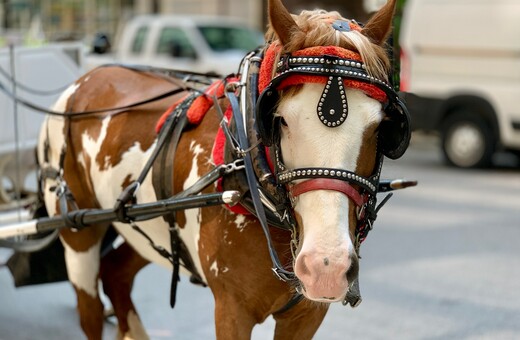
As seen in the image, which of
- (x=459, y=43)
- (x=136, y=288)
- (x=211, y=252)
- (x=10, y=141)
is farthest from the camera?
(x=459, y=43)

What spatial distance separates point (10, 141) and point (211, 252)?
2995 mm

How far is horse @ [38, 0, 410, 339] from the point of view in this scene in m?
2.87

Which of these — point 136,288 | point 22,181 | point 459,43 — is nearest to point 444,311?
point 136,288

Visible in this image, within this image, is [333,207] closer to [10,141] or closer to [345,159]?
[345,159]

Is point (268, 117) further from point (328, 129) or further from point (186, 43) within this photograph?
point (186, 43)

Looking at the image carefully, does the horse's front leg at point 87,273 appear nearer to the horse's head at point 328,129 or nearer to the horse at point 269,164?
the horse at point 269,164

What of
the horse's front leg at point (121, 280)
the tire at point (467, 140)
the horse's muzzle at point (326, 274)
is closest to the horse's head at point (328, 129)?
the horse's muzzle at point (326, 274)

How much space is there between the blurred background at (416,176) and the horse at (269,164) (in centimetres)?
33

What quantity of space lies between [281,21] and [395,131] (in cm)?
52

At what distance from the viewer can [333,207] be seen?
281 centimetres

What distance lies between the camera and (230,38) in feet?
53.3

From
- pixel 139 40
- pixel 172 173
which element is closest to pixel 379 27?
pixel 172 173

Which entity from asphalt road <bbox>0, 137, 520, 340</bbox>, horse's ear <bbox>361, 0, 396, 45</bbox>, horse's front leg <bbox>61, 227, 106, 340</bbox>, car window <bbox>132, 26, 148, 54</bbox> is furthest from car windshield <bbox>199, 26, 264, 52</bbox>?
horse's ear <bbox>361, 0, 396, 45</bbox>

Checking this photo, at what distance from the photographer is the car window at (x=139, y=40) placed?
1639cm
